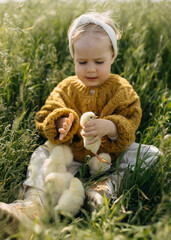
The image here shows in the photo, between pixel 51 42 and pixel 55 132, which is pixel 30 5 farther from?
pixel 55 132

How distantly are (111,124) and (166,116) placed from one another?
747mm

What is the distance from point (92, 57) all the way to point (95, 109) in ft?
1.56

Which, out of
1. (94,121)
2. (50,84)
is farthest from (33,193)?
(50,84)

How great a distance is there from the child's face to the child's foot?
0.89 meters

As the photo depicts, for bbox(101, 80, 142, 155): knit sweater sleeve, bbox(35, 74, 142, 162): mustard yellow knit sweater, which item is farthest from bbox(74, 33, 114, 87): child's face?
bbox(101, 80, 142, 155): knit sweater sleeve

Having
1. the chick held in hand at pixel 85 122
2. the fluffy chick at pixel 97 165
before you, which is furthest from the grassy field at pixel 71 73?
the chick held in hand at pixel 85 122

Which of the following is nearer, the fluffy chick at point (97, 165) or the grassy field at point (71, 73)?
the grassy field at point (71, 73)

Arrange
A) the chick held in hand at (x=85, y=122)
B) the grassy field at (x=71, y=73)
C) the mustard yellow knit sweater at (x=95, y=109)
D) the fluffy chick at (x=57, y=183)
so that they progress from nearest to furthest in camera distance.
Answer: the grassy field at (x=71, y=73) < the fluffy chick at (x=57, y=183) < the chick held in hand at (x=85, y=122) < the mustard yellow knit sweater at (x=95, y=109)

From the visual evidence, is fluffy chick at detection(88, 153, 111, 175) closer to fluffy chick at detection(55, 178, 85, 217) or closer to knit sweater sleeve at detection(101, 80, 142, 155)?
knit sweater sleeve at detection(101, 80, 142, 155)

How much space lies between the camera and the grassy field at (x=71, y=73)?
1623mm

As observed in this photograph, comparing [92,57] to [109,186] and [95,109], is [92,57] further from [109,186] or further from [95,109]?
[109,186]

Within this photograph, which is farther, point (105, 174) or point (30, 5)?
point (30, 5)

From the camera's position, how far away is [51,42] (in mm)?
3656

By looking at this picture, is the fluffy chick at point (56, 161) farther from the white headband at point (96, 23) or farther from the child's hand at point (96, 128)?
the white headband at point (96, 23)
